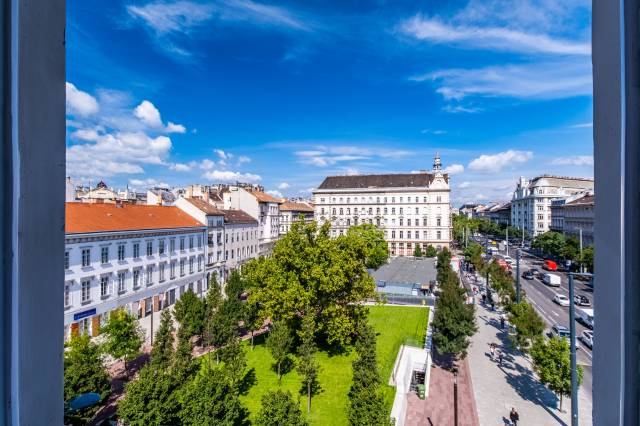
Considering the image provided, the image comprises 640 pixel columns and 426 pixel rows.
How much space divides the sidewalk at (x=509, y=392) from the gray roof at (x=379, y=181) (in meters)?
40.6

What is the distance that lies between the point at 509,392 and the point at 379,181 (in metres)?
48.6

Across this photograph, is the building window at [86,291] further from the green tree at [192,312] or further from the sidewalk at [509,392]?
the sidewalk at [509,392]

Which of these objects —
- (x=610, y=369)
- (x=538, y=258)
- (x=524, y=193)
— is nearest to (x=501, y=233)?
(x=524, y=193)

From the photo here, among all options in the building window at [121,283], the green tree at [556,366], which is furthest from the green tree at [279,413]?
the building window at [121,283]

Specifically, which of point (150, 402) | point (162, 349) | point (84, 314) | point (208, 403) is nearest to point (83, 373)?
point (162, 349)

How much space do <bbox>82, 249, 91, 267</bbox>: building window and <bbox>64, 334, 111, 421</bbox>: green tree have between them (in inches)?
354

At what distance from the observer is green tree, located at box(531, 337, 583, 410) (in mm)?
12406

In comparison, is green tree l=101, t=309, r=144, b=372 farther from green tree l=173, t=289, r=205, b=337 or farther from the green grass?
the green grass

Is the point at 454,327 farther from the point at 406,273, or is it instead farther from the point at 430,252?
the point at 430,252

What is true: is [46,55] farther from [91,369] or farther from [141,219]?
[141,219]

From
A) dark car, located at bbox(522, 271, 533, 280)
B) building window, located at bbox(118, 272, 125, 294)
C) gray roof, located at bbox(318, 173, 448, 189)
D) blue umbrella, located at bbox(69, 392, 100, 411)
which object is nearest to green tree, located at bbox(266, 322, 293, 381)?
blue umbrella, located at bbox(69, 392, 100, 411)

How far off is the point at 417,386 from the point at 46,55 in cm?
1602

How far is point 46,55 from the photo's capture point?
1.14 metres

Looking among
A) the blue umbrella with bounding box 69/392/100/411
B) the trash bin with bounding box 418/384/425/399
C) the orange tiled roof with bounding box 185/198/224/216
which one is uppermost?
the orange tiled roof with bounding box 185/198/224/216
